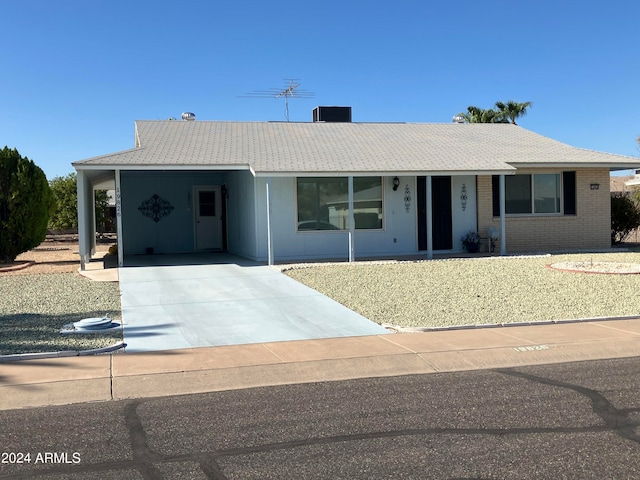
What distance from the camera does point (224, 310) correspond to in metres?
10.8

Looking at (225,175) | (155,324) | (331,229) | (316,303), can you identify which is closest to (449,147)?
(331,229)

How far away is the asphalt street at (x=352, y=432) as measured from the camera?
4480 mm

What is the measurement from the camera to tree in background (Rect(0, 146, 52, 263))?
1875 centimetres

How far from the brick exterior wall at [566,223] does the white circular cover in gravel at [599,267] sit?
377 centimetres

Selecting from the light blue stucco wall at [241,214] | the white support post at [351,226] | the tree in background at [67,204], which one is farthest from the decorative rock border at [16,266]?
the tree in background at [67,204]

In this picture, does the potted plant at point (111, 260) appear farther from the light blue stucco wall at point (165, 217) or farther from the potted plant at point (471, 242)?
the potted plant at point (471, 242)

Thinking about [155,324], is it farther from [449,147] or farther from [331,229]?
[449,147]

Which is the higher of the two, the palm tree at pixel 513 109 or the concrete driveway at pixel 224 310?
the palm tree at pixel 513 109

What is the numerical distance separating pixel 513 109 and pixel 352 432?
139 ft

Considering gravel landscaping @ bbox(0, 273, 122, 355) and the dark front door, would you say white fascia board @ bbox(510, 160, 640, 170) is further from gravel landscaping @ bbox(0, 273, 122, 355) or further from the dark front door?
gravel landscaping @ bbox(0, 273, 122, 355)

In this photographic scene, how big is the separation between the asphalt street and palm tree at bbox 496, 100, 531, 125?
39.8 m

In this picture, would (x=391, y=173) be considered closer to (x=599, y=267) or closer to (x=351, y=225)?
(x=351, y=225)

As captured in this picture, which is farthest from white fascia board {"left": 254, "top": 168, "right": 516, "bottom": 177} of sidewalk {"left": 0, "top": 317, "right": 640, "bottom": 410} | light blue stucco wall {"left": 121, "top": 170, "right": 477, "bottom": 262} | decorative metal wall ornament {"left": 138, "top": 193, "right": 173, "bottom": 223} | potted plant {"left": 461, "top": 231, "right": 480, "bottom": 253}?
sidewalk {"left": 0, "top": 317, "right": 640, "bottom": 410}

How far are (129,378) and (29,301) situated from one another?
576 cm
